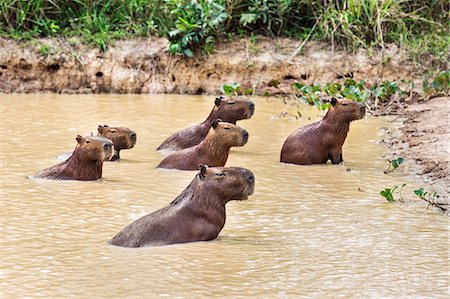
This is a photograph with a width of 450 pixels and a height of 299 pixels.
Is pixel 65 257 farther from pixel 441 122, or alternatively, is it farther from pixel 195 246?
pixel 441 122

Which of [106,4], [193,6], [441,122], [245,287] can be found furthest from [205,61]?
[245,287]

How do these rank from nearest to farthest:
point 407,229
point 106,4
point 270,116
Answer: point 407,229, point 270,116, point 106,4

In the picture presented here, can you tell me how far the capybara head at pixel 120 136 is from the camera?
28.2 ft

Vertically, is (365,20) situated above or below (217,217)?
above

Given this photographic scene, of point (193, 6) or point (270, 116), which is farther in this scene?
point (193, 6)

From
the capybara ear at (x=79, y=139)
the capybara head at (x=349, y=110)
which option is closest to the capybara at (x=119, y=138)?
the capybara ear at (x=79, y=139)

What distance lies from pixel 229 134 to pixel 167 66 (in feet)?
24.1

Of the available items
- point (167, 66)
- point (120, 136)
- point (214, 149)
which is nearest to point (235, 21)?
point (167, 66)

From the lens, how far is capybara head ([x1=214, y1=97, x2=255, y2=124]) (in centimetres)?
943

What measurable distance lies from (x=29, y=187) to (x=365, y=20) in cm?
854

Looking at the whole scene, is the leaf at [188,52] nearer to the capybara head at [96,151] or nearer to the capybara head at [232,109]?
the capybara head at [232,109]

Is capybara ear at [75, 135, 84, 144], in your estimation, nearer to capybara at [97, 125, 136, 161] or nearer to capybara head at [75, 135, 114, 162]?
capybara head at [75, 135, 114, 162]

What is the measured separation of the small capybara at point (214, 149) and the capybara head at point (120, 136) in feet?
2.30

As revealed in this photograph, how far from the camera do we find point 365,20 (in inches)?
566
